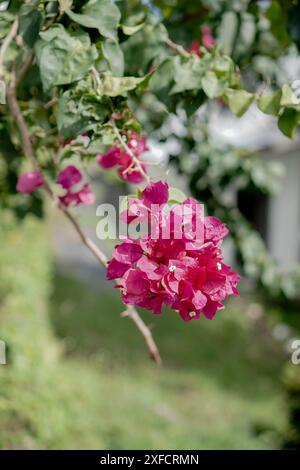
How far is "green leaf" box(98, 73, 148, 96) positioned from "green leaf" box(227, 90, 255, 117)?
0.76 feet

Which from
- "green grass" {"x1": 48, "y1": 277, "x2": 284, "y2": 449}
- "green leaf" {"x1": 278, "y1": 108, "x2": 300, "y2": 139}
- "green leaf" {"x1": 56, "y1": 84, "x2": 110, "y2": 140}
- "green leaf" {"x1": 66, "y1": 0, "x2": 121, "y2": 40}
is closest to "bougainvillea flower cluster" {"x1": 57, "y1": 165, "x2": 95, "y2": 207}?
"green leaf" {"x1": 56, "y1": 84, "x2": 110, "y2": 140}

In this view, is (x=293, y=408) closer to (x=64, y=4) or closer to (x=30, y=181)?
(x=30, y=181)

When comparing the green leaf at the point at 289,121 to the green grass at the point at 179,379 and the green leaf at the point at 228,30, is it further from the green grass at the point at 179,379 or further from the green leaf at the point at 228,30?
the green grass at the point at 179,379

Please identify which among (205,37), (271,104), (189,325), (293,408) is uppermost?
(205,37)

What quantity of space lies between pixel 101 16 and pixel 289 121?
0.42 meters

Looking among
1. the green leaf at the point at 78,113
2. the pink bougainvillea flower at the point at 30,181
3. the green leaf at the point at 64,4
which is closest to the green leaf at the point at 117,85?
the green leaf at the point at 78,113

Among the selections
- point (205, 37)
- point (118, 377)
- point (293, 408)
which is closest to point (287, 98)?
point (205, 37)

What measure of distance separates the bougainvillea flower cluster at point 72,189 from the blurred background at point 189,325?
0.17m

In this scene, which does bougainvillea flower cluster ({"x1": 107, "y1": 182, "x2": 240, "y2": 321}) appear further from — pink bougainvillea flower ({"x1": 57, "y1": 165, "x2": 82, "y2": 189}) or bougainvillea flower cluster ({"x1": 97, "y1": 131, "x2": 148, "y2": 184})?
pink bougainvillea flower ({"x1": 57, "y1": 165, "x2": 82, "y2": 189})

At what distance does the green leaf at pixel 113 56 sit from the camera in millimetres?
1287

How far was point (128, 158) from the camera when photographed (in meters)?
1.35

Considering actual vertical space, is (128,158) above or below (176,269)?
above

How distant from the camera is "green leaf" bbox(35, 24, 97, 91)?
1.20 meters
